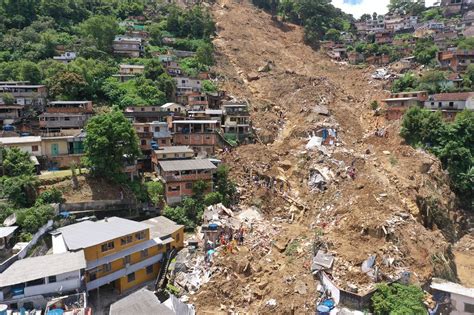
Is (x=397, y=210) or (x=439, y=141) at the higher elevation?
(x=439, y=141)

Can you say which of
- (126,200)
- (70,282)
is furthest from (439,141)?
(70,282)

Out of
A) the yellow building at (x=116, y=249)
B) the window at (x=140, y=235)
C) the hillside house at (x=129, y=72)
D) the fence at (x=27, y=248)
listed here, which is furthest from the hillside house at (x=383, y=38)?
the fence at (x=27, y=248)

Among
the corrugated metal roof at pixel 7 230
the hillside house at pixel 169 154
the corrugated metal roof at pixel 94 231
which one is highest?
the hillside house at pixel 169 154

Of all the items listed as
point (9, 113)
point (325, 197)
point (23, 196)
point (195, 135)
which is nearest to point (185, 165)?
point (195, 135)

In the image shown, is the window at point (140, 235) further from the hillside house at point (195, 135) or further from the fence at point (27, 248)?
the hillside house at point (195, 135)

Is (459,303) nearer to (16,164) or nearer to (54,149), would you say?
(16,164)

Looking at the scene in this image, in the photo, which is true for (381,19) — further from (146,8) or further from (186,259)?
(186,259)
